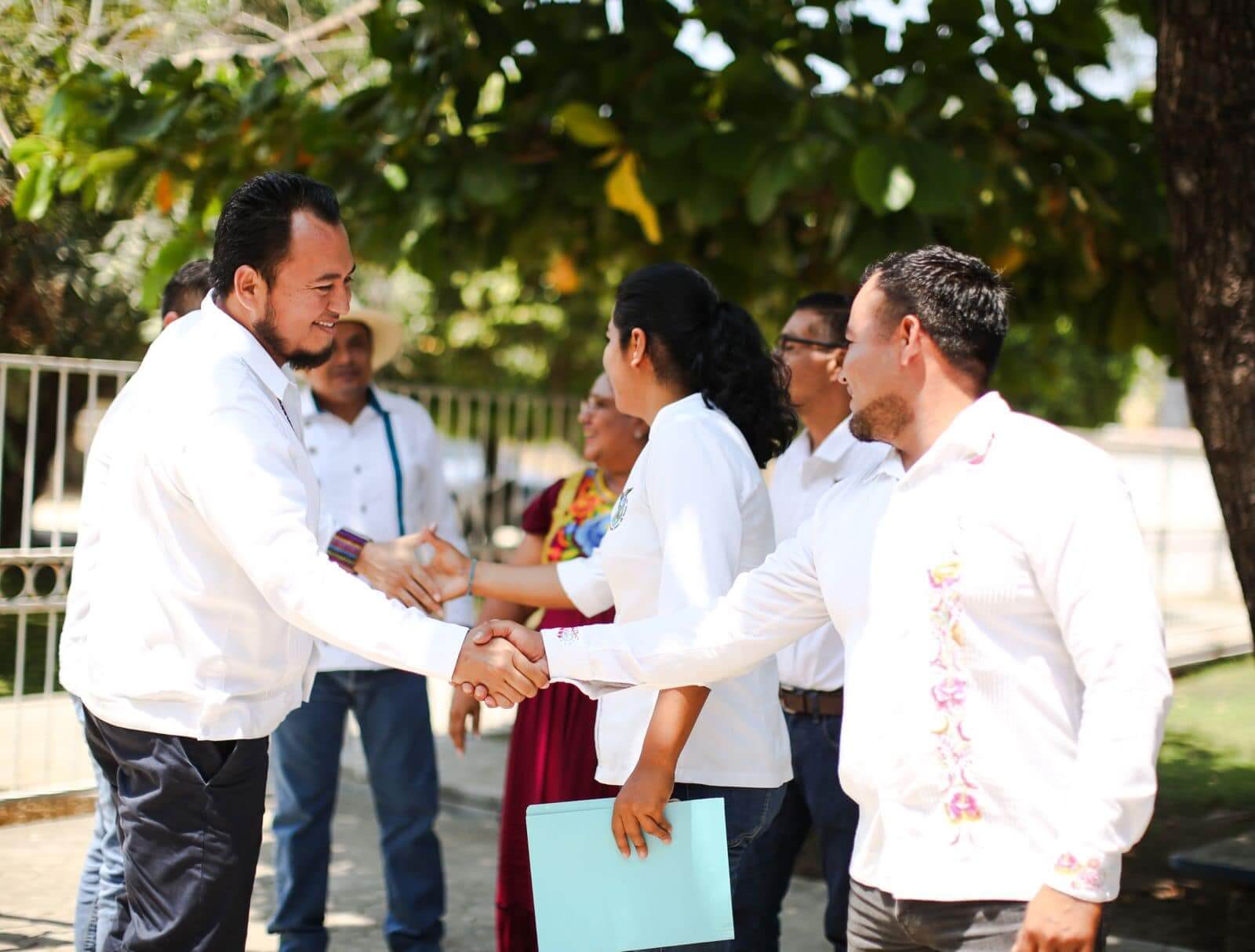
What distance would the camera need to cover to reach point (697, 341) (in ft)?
9.89

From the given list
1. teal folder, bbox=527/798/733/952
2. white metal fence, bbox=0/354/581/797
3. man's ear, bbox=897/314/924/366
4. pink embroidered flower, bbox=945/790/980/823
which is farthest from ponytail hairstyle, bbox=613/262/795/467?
white metal fence, bbox=0/354/581/797

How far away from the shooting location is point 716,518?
2.70 meters

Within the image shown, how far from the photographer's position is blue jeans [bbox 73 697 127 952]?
3.29 meters

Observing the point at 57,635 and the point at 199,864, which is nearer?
the point at 199,864

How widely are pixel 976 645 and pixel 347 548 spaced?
87.6 inches

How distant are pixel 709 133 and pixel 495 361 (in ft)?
35.0

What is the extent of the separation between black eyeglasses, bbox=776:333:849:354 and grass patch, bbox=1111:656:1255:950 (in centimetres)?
228

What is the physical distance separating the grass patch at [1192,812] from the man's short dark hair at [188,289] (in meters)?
3.85

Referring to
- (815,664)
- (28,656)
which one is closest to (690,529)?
(815,664)

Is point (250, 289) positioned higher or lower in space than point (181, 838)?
higher

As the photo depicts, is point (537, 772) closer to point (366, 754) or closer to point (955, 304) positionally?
point (366, 754)

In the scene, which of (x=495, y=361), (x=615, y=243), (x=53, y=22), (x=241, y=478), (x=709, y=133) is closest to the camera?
(x=241, y=478)

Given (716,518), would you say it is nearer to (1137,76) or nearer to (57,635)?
(57,635)

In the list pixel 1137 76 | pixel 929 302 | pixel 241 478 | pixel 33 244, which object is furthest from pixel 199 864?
pixel 1137 76
